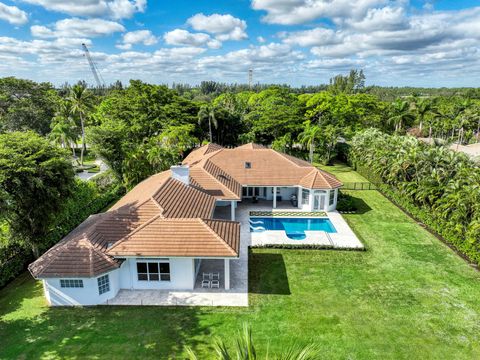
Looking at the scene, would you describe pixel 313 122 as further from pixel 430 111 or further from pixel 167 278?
pixel 167 278

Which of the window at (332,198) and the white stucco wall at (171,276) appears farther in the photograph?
the window at (332,198)

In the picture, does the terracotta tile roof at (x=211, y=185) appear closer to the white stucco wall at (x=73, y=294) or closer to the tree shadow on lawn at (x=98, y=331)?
the tree shadow on lawn at (x=98, y=331)

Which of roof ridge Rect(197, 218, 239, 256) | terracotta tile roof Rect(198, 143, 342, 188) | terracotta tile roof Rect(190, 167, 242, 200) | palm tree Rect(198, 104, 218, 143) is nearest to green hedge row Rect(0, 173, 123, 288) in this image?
roof ridge Rect(197, 218, 239, 256)

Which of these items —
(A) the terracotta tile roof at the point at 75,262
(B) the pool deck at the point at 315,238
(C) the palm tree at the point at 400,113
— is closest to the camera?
(A) the terracotta tile roof at the point at 75,262

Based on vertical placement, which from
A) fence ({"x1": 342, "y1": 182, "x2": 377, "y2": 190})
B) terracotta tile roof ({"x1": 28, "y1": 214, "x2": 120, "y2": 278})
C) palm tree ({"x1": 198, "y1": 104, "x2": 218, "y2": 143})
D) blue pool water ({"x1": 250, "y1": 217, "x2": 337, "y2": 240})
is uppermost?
palm tree ({"x1": 198, "y1": 104, "x2": 218, "y2": 143})

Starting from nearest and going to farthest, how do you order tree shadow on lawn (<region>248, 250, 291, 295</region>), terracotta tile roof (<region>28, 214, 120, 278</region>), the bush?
terracotta tile roof (<region>28, 214, 120, 278</region>)
tree shadow on lawn (<region>248, 250, 291, 295</region>)
the bush

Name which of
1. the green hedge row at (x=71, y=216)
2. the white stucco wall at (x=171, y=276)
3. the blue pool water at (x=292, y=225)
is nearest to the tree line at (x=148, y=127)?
the green hedge row at (x=71, y=216)

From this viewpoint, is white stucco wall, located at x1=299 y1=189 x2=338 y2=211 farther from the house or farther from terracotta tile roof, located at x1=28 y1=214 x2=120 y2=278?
terracotta tile roof, located at x1=28 y1=214 x2=120 y2=278
